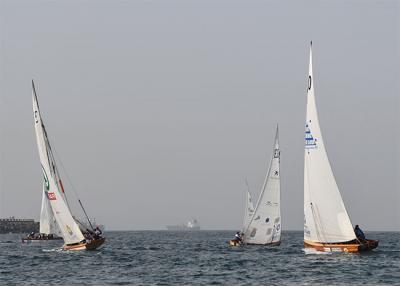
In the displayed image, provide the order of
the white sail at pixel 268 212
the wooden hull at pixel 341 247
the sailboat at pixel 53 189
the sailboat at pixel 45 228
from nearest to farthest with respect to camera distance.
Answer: the wooden hull at pixel 341 247, the sailboat at pixel 53 189, the white sail at pixel 268 212, the sailboat at pixel 45 228

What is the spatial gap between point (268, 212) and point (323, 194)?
21831 millimetres

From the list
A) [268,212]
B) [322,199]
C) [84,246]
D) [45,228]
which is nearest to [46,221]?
[45,228]

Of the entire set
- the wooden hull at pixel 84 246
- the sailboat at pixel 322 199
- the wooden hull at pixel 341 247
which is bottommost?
the wooden hull at pixel 341 247

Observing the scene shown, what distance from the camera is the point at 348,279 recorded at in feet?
182

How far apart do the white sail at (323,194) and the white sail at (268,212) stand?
21.1 meters

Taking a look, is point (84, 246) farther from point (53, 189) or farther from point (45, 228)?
point (45, 228)

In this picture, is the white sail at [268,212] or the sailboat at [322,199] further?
the white sail at [268,212]

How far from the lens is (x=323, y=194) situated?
69.0m

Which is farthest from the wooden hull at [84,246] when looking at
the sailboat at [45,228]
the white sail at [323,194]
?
the sailboat at [45,228]

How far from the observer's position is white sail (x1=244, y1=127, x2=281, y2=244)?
9038cm

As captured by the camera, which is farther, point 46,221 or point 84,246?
point 46,221

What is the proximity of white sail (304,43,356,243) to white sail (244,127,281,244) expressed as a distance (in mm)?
21124

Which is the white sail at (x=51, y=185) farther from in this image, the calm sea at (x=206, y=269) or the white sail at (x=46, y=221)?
the white sail at (x=46, y=221)

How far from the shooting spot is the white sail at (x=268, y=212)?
9038 cm
